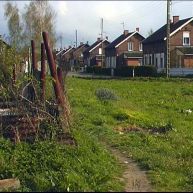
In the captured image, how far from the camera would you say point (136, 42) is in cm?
8912

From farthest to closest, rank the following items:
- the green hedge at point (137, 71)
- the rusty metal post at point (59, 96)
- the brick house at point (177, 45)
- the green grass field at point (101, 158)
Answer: the brick house at point (177, 45) → the green hedge at point (137, 71) → the rusty metal post at point (59, 96) → the green grass field at point (101, 158)

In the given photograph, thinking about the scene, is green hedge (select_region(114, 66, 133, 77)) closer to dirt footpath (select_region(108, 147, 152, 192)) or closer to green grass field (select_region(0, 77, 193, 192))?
green grass field (select_region(0, 77, 193, 192))

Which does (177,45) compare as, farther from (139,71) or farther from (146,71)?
(146,71)

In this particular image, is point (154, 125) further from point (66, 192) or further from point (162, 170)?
point (66, 192)

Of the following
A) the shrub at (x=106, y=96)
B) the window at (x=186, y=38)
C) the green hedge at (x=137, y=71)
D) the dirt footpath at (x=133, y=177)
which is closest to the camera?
the dirt footpath at (x=133, y=177)

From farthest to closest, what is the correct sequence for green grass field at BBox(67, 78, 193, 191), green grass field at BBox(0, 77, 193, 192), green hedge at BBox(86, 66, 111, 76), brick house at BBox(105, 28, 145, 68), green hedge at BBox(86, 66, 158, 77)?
brick house at BBox(105, 28, 145, 68)
green hedge at BBox(86, 66, 111, 76)
green hedge at BBox(86, 66, 158, 77)
green grass field at BBox(67, 78, 193, 191)
green grass field at BBox(0, 77, 193, 192)

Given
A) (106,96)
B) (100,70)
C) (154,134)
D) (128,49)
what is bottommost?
(154,134)

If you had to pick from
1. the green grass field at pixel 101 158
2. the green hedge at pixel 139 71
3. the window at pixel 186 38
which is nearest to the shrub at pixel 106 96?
the green grass field at pixel 101 158

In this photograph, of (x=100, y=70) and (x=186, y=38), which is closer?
(x=186, y=38)

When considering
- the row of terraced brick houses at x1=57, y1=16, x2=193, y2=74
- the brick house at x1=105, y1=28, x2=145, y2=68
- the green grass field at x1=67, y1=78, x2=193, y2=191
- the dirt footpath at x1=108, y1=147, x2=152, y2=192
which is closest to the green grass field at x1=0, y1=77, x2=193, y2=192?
the green grass field at x1=67, y1=78, x2=193, y2=191

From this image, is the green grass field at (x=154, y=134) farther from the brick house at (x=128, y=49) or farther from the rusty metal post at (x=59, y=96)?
the brick house at (x=128, y=49)

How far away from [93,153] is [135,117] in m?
6.81

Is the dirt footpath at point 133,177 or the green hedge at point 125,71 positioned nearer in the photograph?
the dirt footpath at point 133,177

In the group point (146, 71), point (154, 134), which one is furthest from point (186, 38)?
point (154, 134)
